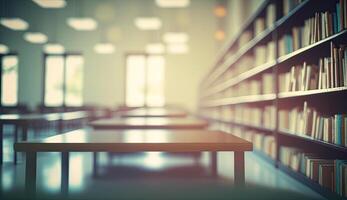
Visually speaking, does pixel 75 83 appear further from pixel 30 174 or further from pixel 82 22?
pixel 30 174

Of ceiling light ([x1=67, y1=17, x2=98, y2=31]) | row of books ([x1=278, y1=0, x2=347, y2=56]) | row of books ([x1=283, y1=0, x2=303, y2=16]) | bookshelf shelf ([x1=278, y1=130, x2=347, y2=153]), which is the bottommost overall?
bookshelf shelf ([x1=278, y1=130, x2=347, y2=153])

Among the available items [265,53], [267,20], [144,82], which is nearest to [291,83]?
[265,53]

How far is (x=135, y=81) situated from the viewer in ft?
38.7

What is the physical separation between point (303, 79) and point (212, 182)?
117cm

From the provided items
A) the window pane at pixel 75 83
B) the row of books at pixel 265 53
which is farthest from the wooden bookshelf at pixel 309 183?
the window pane at pixel 75 83

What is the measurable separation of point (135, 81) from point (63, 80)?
2.56 m

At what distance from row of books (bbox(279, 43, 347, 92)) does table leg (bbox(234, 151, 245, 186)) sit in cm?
91

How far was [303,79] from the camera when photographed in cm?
282

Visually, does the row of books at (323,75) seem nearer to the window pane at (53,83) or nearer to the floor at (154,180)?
the floor at (154,180)

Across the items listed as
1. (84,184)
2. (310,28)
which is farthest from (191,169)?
(310,28)

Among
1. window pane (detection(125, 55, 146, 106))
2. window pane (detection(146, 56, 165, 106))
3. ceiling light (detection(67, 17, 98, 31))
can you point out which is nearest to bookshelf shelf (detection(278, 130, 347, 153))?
→ ceiling light (detection(67, 17, 98, 31))

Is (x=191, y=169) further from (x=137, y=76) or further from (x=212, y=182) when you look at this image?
(x=137, y=76)

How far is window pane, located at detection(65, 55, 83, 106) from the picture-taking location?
1169 cm

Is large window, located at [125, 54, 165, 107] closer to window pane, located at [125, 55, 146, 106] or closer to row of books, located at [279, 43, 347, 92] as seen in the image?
window pane, located at [125, 55, 146, 106]
